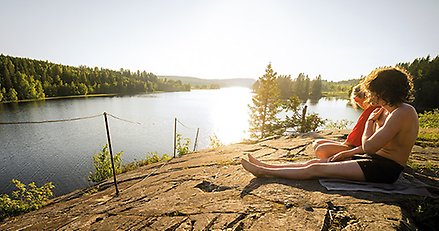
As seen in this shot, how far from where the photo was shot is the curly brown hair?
2.63 meters

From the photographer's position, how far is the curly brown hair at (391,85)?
8.62 feet

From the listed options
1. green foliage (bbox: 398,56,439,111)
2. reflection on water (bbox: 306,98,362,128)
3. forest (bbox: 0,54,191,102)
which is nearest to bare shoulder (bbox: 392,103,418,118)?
reflection on water (bbox: 306,98,362,128)

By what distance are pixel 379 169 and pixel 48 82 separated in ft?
313

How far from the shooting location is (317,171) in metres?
3.10

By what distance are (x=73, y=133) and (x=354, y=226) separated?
3260cm

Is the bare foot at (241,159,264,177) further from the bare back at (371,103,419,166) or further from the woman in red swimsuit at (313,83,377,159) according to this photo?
the bare back at (371,103,419,166)

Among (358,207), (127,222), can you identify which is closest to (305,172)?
(358,207)

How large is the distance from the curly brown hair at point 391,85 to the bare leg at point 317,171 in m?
0.92

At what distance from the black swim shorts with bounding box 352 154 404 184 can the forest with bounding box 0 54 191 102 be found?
77.5m

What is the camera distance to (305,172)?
3195 mm

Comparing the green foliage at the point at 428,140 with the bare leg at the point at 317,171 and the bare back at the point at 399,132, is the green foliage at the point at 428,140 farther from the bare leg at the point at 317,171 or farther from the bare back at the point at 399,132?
the bare leg at the point at 317,171

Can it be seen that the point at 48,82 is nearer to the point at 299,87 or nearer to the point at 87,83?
the point at 87,83

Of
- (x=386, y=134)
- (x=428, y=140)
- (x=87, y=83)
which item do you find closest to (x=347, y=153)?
(x=386, y=134)

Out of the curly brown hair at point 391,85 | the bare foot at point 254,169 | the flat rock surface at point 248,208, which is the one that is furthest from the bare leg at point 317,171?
the curly brown hair at point 391,85
